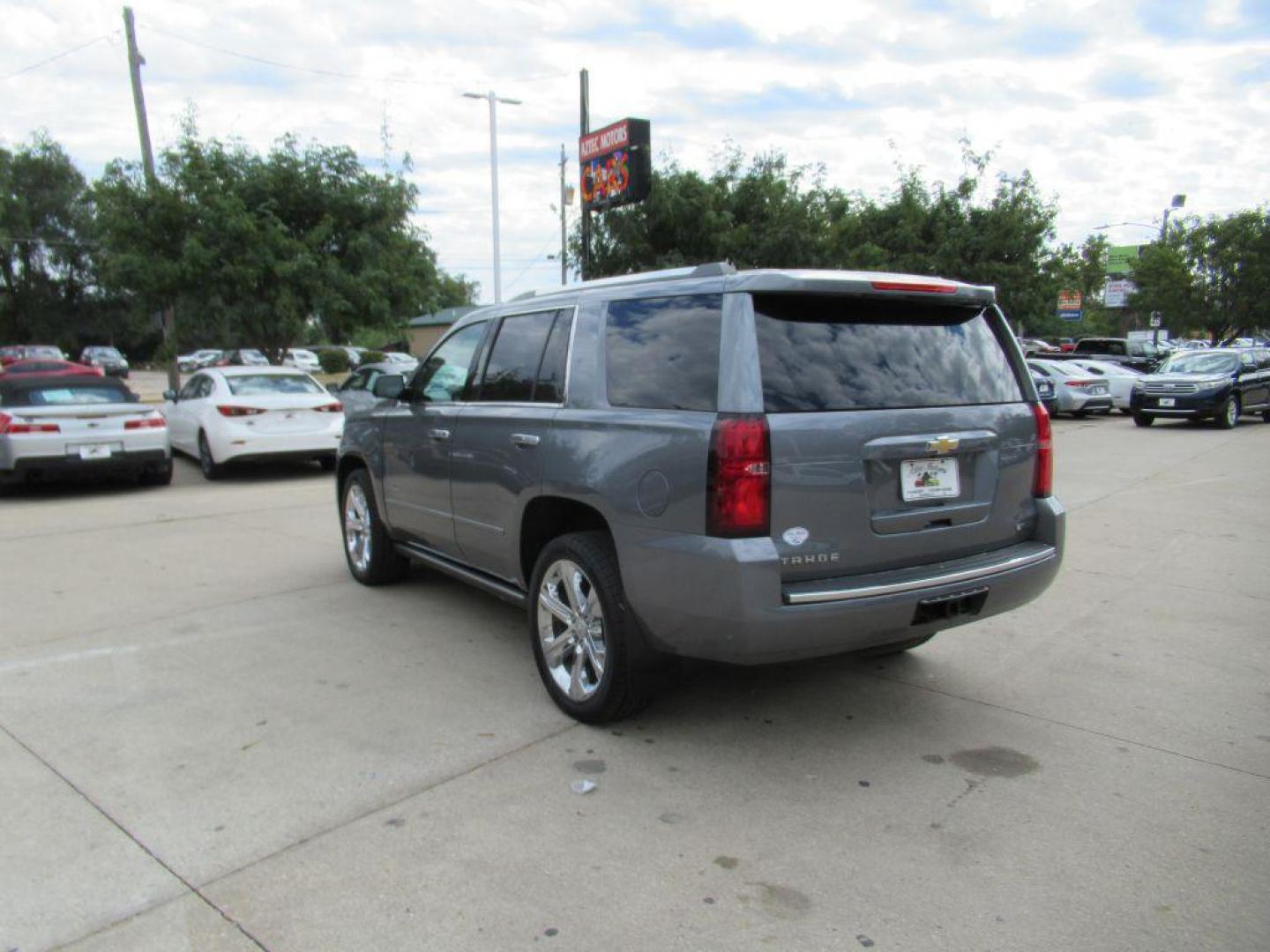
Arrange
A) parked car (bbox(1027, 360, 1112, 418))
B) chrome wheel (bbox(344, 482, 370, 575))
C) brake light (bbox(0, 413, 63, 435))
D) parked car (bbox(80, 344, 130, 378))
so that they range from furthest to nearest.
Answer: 1. parked car (bbox(80, 344, 130, 378))
2. parked car (bbox(1027, 360, 1112, 418))
3. brake light (bbox(0, 413, 63, 435))
4. chrome wheel (bbox(344, 482, 370, 575))

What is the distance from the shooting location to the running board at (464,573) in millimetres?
4781

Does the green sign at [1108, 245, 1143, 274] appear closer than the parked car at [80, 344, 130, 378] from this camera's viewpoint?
No

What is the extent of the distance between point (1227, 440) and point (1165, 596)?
13.0 m

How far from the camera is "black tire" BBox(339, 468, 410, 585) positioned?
20.5 feet

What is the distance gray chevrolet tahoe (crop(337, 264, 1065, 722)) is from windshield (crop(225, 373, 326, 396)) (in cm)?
873

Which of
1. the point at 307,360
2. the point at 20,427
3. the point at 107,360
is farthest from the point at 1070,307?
the point at 20,427

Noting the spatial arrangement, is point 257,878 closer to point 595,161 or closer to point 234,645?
point 234,645

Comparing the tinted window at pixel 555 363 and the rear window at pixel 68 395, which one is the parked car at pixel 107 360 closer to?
the rear window at pixel 68 395

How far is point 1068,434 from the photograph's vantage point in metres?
18.4

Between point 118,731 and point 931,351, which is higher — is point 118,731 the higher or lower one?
the lower one

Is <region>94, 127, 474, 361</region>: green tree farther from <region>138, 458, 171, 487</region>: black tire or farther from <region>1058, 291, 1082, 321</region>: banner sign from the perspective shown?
<region>1058, 291, 1082, 321</region>: banner sign

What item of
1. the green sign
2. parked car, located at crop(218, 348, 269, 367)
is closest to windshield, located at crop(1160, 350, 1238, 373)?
parked car, located at crop(218, 348, 269, 367)

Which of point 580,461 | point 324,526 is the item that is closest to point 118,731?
point 580,461

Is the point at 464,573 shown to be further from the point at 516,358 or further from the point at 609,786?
the point at 609,786
